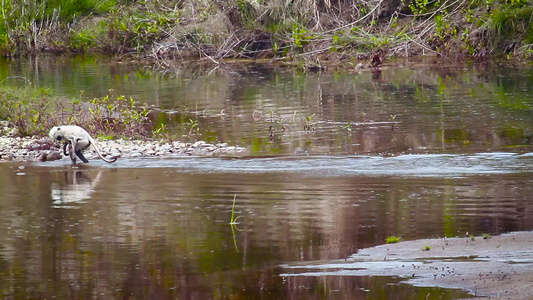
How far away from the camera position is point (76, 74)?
2930 cm

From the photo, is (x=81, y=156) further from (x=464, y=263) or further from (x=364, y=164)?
(x=464, y=263)

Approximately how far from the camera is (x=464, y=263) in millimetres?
7566

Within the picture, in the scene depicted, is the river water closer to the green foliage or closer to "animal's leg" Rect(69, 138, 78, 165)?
"animal's leg" Rect(69, 138, 78, 165)

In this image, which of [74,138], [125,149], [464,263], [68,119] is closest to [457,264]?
[464,263]

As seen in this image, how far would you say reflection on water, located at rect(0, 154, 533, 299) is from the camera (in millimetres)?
7504

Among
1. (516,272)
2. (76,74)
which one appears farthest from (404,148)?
(76,74)

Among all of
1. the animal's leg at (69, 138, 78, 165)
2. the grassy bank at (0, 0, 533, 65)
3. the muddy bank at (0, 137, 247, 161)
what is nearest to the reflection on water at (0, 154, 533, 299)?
the animal's leg at (69, 138, 78, 165)

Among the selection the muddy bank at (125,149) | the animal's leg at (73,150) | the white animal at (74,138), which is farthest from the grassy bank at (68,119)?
the white animal at (74,138)

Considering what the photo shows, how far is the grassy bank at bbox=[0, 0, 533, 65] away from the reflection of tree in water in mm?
15224

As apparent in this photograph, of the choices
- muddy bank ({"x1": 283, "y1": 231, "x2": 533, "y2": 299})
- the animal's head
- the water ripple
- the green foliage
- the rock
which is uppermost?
the green foliage

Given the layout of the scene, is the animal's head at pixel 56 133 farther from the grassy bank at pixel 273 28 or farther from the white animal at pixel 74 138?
the grassy bank at pixel 273 28

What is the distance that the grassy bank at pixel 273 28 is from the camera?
28.8 metres

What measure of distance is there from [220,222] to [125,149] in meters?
5.66

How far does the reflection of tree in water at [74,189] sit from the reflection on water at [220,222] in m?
0.01
